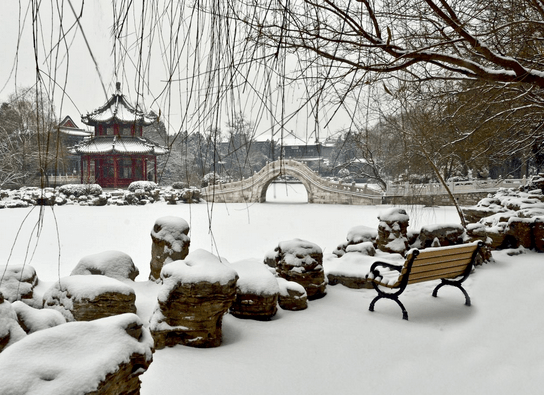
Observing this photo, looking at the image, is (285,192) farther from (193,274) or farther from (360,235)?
(193,274)

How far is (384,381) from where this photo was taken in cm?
218

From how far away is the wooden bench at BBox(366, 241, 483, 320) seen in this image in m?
3.22

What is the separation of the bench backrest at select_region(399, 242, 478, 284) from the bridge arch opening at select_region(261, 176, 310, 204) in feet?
4.07

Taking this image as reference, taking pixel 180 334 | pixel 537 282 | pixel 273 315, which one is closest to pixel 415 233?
pixel 537 282

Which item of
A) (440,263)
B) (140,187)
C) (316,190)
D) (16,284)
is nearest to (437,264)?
(440,263)

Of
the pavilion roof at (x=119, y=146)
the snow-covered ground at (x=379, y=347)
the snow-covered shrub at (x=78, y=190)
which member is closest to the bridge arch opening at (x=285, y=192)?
the snow-covered ground at (x=379, y=347)

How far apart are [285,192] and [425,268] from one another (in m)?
3.18

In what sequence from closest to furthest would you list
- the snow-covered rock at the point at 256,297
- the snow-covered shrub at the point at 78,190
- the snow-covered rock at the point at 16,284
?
the snow-covered rock at the point at 16,284 → the snow-covered rock at the point at 256,297 → the snow-covered shrub at the point at 78,190

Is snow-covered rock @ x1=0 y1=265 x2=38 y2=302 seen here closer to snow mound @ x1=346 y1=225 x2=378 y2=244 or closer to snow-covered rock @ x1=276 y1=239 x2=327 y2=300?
snow-covered rock @ x1=276 y1=239 x2=327 y2=300

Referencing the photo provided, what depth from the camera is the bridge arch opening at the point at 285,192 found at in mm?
1602

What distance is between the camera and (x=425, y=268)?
3.37m

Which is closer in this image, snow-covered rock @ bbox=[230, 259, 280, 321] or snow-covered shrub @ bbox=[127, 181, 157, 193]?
snow-covered rock @ bbox=[230, 259, 280, 321]

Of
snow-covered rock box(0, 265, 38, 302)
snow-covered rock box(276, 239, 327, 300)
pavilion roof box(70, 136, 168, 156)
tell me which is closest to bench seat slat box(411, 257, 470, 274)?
snow-covered rock box(276, 239, 327, 300)

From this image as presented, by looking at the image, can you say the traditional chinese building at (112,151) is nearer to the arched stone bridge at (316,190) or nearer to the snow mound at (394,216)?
the arched stone bridge at (316,190)
